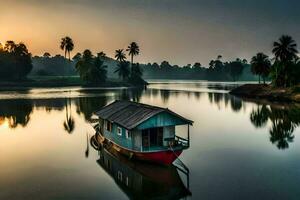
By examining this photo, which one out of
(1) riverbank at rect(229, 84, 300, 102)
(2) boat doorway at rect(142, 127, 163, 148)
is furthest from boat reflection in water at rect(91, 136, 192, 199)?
(1) riverbank at rect(229, 84, 300, 102)

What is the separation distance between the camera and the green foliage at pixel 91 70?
535 ft

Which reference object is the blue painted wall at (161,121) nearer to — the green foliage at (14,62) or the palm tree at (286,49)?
the palm tree at (286,49)

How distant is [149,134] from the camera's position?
30.1m

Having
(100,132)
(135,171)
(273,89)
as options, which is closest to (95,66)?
(273,89)

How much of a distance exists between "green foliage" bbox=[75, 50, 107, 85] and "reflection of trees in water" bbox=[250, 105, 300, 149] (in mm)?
107056

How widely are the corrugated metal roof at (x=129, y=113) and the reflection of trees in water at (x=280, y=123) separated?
17470 millimetres

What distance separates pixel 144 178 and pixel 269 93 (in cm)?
8955

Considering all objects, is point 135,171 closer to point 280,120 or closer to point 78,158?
point 78,158

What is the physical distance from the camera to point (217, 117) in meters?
62.8

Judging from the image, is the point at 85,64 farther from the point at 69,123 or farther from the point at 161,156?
the point at 161,156

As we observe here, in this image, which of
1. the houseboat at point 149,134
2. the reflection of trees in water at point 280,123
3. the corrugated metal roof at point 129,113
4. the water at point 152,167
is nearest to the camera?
the water at point 152,167

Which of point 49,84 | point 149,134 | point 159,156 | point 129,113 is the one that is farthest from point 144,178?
point 49,84

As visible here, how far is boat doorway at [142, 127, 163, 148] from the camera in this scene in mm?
→ 30234

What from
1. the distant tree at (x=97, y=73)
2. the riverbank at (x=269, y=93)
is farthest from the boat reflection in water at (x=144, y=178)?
the distant tree at (x=97, y=73)
